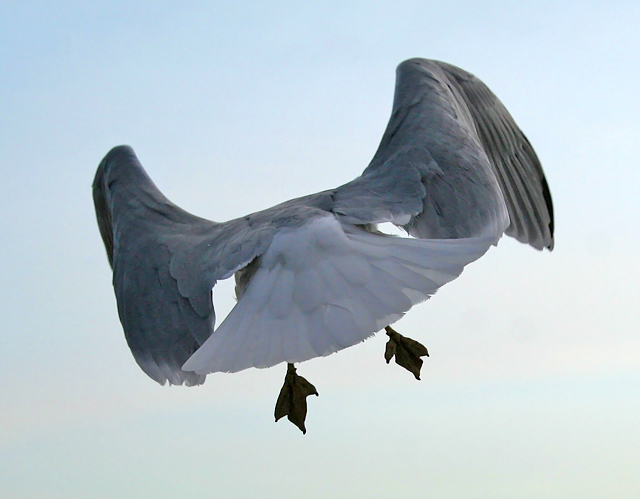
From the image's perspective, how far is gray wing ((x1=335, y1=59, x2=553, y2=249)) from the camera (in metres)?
4.23

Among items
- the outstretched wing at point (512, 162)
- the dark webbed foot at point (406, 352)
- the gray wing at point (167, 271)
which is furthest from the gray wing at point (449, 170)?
the dark webbed foot at point (406, 352)

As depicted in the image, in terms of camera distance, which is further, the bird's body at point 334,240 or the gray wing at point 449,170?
the gray wing at point 449,170

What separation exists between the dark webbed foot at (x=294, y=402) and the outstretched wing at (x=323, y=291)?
913 millimetres

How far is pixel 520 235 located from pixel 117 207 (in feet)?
7.51

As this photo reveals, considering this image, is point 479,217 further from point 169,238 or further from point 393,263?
point 169,238

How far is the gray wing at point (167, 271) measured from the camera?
400cm

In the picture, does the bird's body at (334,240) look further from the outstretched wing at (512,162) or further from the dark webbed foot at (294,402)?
the dark webbed foot at (294,402)

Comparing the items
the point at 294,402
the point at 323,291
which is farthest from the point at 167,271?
the point at 323,291

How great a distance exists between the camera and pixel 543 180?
18.0 ft

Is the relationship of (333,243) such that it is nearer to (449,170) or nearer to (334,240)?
(334,240)

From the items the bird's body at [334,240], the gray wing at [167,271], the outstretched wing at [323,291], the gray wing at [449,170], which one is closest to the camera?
the outstretched wing at [323,291]

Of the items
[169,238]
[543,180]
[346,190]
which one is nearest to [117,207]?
[169,238]

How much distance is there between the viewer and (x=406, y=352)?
16.3 ft

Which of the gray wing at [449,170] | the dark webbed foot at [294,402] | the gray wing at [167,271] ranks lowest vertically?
the dark webbed foot at [294,402]
